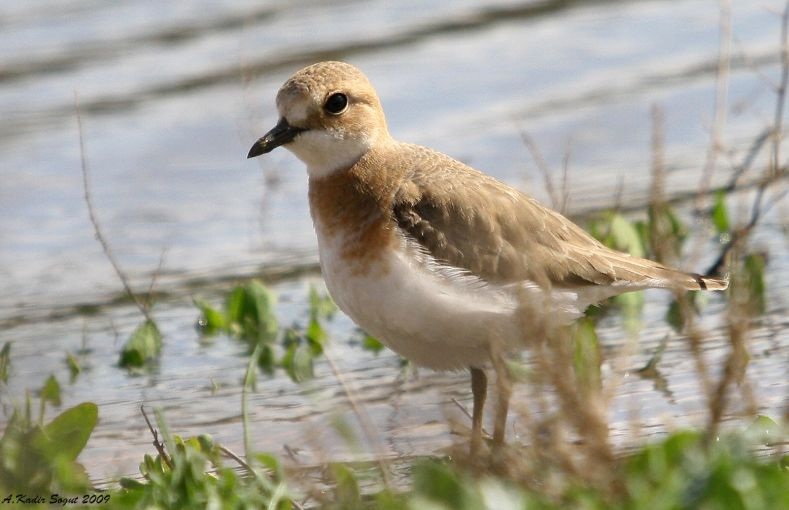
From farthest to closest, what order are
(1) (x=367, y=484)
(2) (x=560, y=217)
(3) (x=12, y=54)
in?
(3) (x=12, y=54)
(2) (x=560, y=217)
(1) (x=367, y=484)

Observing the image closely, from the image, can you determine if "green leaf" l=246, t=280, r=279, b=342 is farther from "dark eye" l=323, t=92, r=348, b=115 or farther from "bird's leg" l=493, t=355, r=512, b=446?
"bird's leg" l=493, t=355, r=512, b=446

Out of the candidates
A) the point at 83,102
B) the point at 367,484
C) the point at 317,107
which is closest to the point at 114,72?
the point at 83,102

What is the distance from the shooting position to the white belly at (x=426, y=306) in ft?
16.1

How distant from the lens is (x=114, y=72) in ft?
40.3

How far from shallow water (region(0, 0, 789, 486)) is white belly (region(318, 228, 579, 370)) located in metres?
0.47

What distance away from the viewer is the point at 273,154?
1040 centimetres

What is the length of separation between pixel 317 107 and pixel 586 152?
4.91m

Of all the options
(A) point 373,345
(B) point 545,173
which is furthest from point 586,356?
(A) point 373,345

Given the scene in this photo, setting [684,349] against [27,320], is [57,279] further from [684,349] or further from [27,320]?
[684,349]

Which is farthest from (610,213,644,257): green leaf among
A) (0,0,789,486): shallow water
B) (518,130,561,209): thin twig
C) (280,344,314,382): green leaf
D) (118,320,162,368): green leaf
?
(118,320,162,368): green leaf

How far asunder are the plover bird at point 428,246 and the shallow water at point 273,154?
431mm

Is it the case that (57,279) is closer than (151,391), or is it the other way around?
(151,391)

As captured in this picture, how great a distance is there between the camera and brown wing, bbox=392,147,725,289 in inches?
201

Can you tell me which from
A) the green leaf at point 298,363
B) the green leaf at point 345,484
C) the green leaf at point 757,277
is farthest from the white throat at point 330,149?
the green leaf at point 757,277
